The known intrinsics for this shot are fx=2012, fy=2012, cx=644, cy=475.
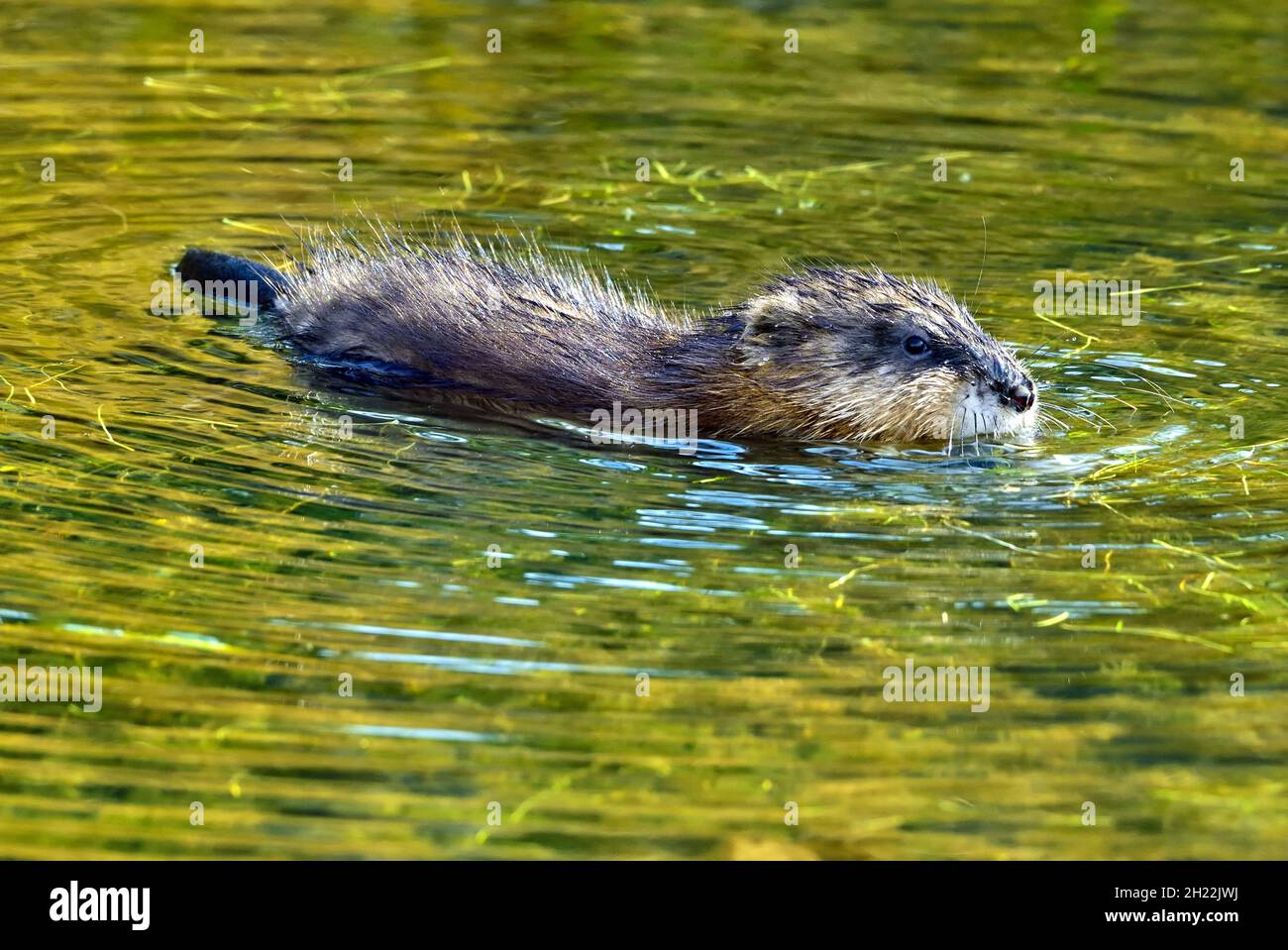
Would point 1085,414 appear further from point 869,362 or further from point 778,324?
point 778,324

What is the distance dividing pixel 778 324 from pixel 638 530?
2.09 meters

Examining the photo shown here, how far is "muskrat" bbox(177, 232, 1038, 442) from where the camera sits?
9.34 metres

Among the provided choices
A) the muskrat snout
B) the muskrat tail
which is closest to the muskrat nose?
the muskrat snout

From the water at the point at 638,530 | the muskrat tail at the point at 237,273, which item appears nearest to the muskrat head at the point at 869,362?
the water at the point at 638,530

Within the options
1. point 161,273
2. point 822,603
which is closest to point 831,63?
point 161,273

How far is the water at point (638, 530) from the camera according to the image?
5.86m

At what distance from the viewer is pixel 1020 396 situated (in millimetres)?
9117

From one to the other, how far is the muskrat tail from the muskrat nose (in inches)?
155

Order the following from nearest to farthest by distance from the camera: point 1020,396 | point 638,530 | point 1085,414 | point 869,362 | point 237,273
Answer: point 638,530
point 1020,396
point 869,362
point 1085,414
point 237,273

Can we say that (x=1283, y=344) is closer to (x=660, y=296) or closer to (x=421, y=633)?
(x=660, y=296)

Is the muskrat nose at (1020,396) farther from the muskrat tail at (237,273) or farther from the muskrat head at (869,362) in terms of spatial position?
the muskrat tail at (237,273)

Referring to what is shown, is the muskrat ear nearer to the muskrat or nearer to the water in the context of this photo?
the muskrat

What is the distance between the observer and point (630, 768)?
6.01m

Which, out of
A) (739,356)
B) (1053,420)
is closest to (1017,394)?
(1053,420)
